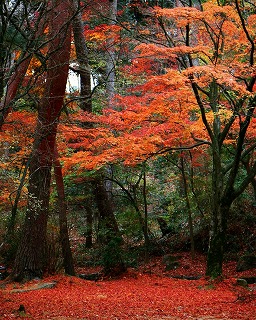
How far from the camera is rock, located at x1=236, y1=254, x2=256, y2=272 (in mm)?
11531

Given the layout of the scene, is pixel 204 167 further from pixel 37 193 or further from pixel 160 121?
pixel 37 193

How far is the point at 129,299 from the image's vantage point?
24.8 ft

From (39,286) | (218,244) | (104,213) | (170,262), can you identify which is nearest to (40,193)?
(39,286)

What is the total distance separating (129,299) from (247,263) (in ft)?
17.4

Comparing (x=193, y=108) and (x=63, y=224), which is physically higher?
(x=193, y=108)

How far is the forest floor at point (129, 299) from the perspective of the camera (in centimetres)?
589

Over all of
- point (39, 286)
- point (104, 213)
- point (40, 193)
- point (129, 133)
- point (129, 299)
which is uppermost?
point (129, 133)

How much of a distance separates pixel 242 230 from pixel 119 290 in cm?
633

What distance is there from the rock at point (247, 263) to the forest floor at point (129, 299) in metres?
0.25

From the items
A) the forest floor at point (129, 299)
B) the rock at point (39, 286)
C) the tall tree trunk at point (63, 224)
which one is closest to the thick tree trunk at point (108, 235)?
the forest floor at point (129, 299)

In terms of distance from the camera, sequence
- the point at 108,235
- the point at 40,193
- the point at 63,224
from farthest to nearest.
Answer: the point at 108,235
the point at 63,224
the point at 40,193

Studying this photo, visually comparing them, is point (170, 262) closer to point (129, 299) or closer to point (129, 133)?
point (129, 133)

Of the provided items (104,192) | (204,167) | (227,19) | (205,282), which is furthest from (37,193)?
(204,167)

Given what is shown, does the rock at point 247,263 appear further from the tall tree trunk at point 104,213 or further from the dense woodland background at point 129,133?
the tall tree trunk at point 104,213
